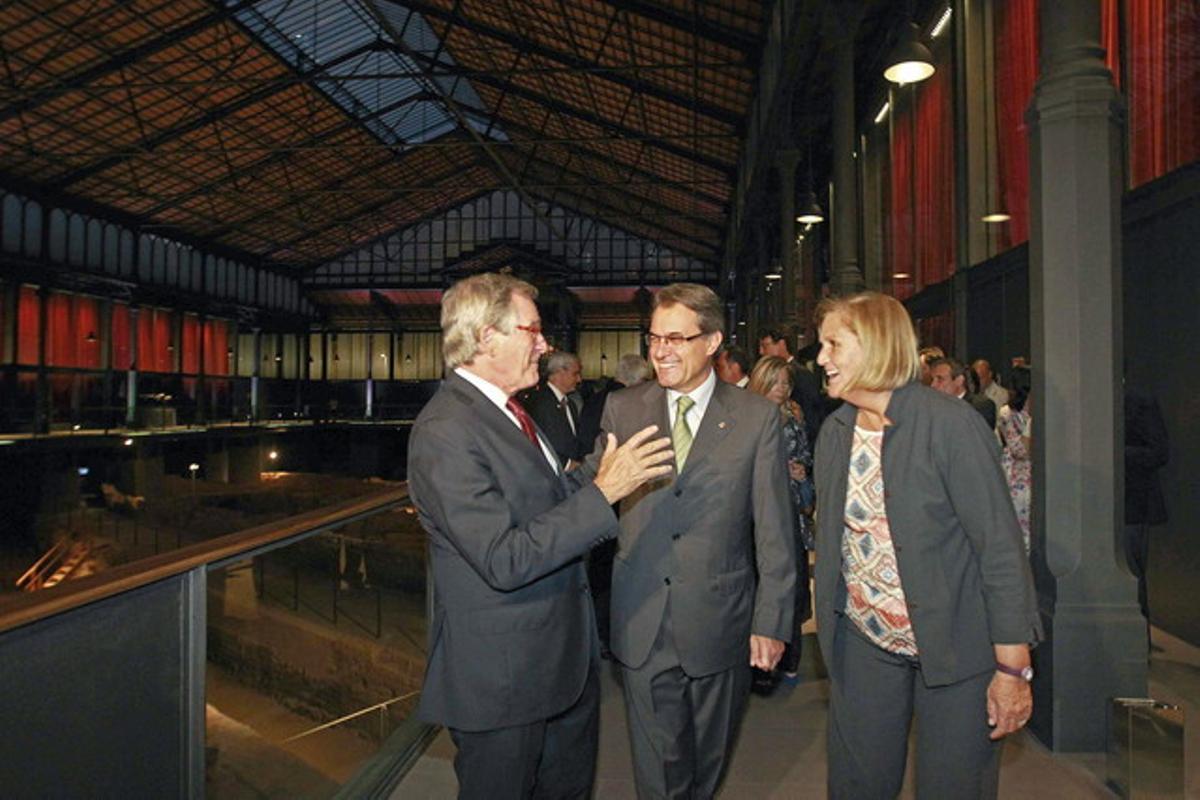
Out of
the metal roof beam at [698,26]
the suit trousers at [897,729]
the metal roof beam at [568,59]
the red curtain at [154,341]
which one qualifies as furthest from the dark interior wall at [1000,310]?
the red curtain at [154,341]

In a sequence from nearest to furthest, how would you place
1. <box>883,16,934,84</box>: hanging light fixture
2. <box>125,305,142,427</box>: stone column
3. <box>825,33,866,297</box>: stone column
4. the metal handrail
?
1. the metal handrail
2. <box>883,16,934,84</box>: hanging light fixture
3. <box>825,33,866,297</box>: stone column
4. <box>125,305,142,427</box>: stone column

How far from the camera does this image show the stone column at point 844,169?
30.3 feet

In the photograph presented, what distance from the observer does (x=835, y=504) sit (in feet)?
7.73

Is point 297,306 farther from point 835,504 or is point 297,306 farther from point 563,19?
point 835,504

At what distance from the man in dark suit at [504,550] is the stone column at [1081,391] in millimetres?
2390

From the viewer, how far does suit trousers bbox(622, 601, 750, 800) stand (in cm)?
247

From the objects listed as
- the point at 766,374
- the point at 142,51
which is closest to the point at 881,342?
the point at 766,374

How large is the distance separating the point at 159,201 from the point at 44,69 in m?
9.10

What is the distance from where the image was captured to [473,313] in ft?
6.95

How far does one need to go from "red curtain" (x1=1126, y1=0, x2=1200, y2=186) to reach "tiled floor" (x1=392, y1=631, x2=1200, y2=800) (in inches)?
132

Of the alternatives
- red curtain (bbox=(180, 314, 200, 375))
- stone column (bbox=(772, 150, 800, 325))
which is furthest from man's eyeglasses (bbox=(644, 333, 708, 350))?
red curtain (bbox=(180, 314, 200, 375))

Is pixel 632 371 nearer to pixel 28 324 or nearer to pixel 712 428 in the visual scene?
pixel 712 428

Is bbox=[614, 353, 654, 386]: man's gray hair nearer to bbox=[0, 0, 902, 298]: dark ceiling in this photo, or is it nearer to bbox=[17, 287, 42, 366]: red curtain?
bbox=[0, 0, 902, 298]: dark ceiling

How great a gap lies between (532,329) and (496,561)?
588 mm
